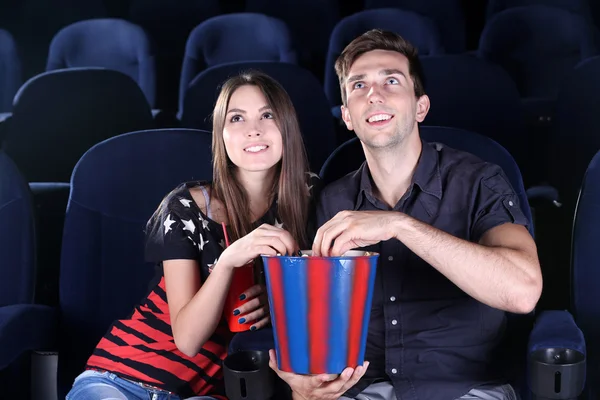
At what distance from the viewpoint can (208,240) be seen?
3.97 feet

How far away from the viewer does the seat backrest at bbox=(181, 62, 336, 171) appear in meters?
2.01

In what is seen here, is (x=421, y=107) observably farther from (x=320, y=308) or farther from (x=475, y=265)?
(x=320, y=308)

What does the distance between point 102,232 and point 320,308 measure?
0.69 meters

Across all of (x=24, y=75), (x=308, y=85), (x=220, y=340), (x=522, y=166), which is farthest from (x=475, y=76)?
(x=24, y=75)

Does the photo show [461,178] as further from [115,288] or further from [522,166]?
[522,166]

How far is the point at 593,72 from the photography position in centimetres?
212

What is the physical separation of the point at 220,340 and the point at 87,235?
0.32m

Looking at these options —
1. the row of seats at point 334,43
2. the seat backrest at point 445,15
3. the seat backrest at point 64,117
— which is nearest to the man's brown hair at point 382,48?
the seat backrest at point 64,117

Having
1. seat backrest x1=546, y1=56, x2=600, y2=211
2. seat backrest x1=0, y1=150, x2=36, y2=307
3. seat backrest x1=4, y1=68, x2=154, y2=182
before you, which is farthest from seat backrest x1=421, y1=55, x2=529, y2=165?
seat backrest x1=0, y1=150, x2=36, y2=307

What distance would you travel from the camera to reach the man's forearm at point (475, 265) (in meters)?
0.98

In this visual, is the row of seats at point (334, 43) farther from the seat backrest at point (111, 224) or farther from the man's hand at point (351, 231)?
the man's hand at point (351, 231)

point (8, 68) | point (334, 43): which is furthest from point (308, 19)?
point (8, 68)

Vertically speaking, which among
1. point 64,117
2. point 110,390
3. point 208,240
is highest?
point 64,117

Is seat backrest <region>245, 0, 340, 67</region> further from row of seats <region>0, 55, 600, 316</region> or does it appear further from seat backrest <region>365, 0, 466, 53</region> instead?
row of seats <region>0, 55, 600, 316</region>
